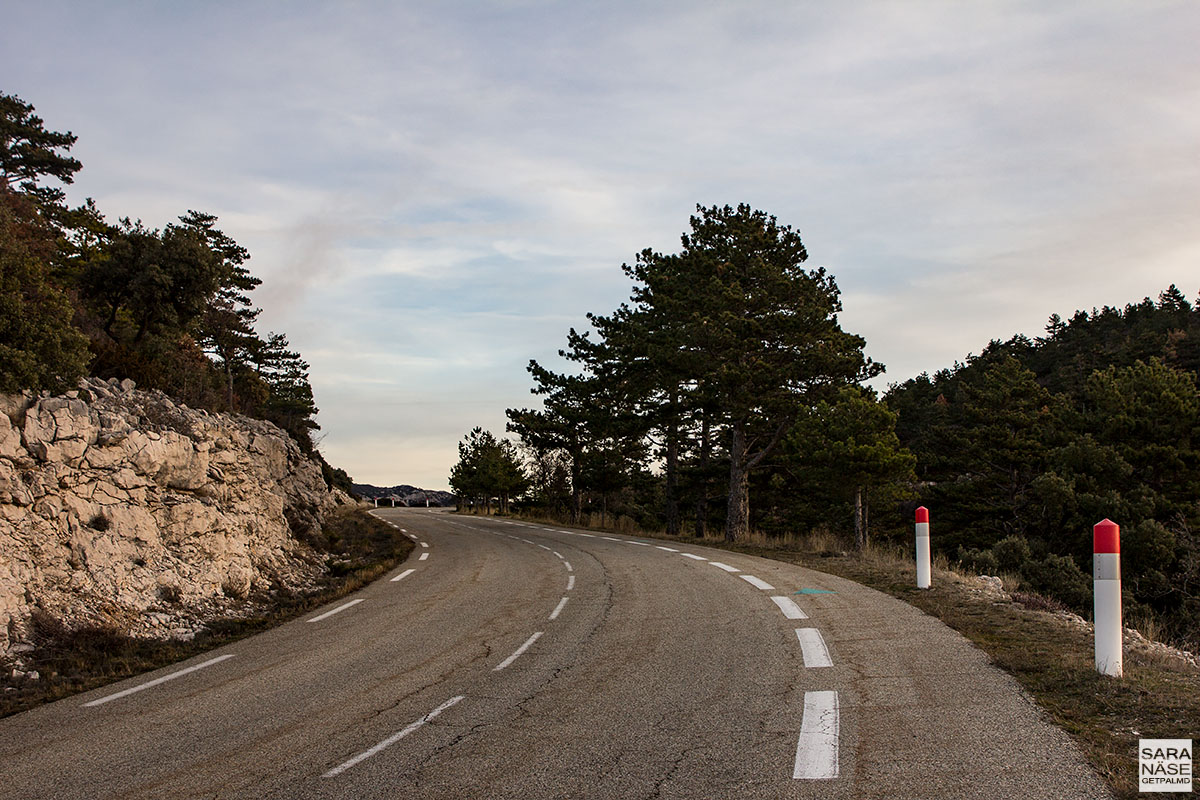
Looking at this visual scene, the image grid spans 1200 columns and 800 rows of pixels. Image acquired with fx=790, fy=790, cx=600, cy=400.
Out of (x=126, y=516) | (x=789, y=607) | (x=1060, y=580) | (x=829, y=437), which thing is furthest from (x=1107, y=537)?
(x=1060, y=580)

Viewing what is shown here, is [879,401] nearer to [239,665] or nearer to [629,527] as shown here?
[629,527]

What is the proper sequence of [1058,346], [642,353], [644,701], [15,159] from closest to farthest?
[644,701], [642,353], [15,159], [1058,346]

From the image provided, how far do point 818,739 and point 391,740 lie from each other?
3147 mm

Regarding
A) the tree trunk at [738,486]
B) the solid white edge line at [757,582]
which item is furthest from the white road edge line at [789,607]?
the tree trunk at [738,486]

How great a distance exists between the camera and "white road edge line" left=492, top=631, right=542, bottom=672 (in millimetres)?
8469

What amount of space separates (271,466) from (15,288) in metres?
12.3

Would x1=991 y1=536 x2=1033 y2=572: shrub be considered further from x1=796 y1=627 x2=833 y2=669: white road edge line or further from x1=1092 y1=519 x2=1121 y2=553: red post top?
x1=1092 y1=519 x2=1121 y2=553: red post top

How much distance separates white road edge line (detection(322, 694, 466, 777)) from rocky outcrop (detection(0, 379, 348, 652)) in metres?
6.41

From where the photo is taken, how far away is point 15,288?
509 inches

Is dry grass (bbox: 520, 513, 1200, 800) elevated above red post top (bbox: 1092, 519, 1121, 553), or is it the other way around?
red post top (bbox: 1092, 519, 1121, 553)

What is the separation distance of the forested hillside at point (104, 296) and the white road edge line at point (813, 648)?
39.4ft

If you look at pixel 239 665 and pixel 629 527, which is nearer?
pixel 239 665

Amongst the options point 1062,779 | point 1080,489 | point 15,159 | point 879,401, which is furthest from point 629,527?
point 15,159

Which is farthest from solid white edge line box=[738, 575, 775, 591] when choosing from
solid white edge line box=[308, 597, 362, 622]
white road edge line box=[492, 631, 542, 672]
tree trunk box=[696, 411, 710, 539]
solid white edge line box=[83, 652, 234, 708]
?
tree trunk box=[696, 411, 710, 539]
